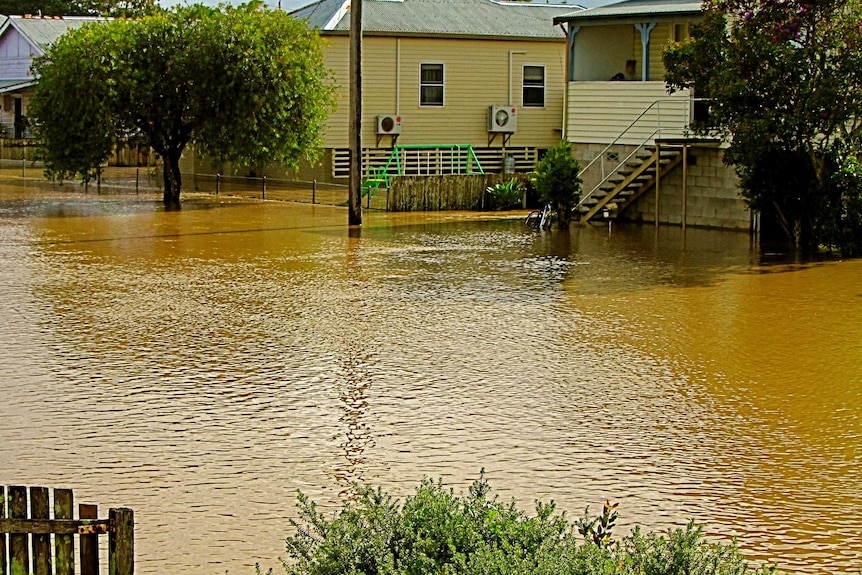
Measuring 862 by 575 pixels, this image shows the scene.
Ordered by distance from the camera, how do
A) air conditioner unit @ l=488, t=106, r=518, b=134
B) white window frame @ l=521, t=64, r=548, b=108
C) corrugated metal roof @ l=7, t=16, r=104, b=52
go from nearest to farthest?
1. air conditioner unit @ l=488, t=106, r=518, b=134
2. white window frame @ l=521, t=64, r=548, b=108
3. corrugated metal roof @ l=7, t=16, r=104, b=52

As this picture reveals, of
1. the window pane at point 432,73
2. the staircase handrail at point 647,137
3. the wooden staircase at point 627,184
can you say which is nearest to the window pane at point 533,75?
the window pane at point 432,73

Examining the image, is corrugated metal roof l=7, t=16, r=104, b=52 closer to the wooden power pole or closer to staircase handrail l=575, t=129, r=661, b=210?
the wooden power pole

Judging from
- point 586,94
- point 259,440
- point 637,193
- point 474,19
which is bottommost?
point 259,440

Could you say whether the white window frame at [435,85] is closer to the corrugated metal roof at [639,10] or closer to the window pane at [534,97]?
the window pane at [534,97]

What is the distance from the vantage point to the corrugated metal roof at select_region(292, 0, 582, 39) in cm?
4128

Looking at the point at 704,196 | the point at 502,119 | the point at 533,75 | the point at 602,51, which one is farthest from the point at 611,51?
the point at 533,75

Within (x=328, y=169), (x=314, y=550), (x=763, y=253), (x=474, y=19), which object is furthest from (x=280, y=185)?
(x=314, y=550)

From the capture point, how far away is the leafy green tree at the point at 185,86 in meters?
32.4

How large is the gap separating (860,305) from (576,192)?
1123cm

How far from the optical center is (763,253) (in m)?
23.7

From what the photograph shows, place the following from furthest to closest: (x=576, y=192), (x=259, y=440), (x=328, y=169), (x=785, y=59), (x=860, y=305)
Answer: (x=328, y=169)
(x=576, y=192)
(x=785, y=59)
(x=860, y=305)
(x=259, y=440)

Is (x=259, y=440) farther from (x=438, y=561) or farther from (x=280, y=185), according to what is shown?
(x=280, y=185)

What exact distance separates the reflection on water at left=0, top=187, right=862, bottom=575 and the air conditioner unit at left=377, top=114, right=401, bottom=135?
60.4 feet

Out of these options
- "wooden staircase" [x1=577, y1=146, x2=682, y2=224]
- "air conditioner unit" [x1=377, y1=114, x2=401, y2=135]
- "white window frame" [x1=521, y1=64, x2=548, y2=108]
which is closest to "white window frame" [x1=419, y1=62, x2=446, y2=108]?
"air conditioner unit" [x1=377, y1=114, x2=401, y2=135]
